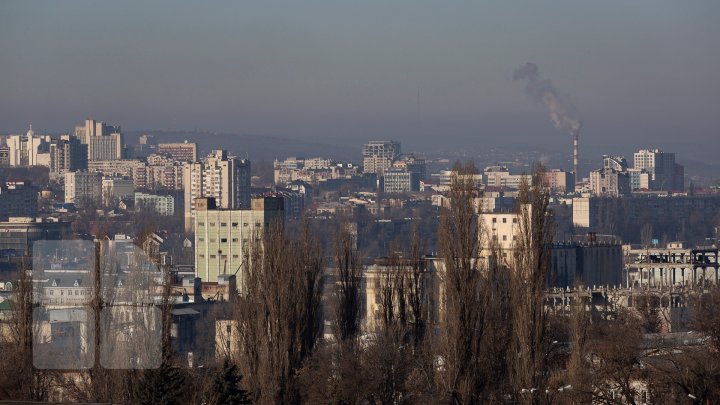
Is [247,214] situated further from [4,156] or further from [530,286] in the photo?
[4,156]

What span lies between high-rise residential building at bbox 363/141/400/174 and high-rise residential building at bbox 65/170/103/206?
34194mm

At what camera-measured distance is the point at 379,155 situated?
6181 inches

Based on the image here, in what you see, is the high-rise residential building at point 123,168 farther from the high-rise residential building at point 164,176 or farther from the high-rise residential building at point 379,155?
the high-rise residential building at point 379,155

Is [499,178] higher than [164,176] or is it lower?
lower

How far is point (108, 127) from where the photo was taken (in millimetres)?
159250

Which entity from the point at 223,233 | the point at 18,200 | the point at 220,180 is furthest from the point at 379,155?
the point at 223,233

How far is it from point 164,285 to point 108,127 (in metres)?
142

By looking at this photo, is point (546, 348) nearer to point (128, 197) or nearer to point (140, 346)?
point (140, 346)

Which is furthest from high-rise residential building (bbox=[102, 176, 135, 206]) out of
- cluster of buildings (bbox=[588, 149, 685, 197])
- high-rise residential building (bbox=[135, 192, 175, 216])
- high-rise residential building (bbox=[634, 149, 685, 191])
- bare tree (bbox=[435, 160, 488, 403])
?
bare tree (bbox=[435, 160, 488, 403])

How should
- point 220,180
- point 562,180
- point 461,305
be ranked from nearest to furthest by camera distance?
1. point 461,305
2. point 220,180
3. point 562,180

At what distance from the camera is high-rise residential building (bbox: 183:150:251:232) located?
105188 millimetres

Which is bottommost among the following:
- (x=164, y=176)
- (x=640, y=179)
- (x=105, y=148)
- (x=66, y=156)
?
(x=640, y=179)

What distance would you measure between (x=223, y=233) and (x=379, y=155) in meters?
106

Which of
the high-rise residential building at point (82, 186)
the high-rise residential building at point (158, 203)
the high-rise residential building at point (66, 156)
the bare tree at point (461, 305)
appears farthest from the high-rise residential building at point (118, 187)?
the bare tree at point (461, 305)
